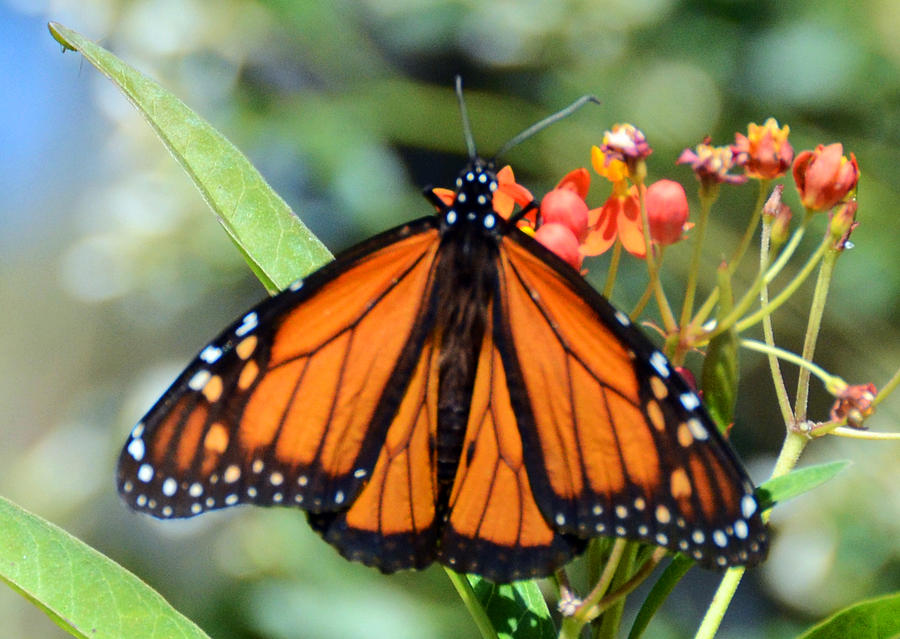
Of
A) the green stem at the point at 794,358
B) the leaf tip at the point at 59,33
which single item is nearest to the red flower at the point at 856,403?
the green stem at the point at 794,358

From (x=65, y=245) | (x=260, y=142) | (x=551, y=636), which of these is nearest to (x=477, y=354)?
(x=551, y=636)

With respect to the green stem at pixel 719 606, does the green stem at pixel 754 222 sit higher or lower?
higher

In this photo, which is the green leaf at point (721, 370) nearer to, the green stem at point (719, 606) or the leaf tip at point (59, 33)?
the green stem at point (719, 606)

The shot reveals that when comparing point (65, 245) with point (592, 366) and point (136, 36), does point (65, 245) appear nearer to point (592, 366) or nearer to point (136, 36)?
point (136, 36)

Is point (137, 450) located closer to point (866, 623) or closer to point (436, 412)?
point (436, 412)

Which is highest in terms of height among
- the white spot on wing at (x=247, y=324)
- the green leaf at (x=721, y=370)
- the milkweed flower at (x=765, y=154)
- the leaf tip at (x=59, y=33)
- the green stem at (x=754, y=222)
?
the leaf tip at (x=59, y=33)

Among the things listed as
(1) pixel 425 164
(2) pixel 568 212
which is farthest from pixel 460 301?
(1) pixel 425 164
